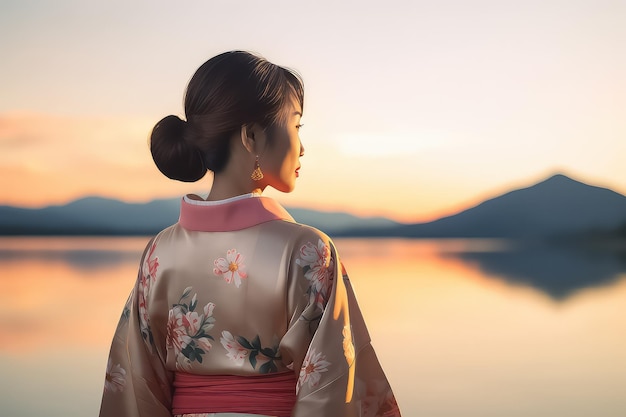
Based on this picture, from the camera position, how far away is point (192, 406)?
1.67m

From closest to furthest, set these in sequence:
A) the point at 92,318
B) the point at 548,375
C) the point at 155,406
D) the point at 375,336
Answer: the point at 155,406 → the point at 548,375 → the point at 375,336 → the point at 92,318

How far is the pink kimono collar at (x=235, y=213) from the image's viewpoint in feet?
5.35

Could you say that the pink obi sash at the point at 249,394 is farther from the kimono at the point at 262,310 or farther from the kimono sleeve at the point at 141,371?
the kimono sleeve at the point at 141,371

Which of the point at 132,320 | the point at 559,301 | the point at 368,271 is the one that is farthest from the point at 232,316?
the point at 368,271

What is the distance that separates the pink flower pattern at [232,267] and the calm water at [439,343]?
311cm

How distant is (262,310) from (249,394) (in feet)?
0.54

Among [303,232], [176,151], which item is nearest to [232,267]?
[303,232]

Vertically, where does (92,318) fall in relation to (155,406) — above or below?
below

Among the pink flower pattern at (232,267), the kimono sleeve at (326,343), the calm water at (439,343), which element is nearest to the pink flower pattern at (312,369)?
the kimono sleeve at (326,343)

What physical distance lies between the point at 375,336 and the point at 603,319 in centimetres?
325

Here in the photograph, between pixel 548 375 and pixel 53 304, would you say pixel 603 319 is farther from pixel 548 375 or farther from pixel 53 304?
pixel 53 304

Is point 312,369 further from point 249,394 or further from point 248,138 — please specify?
point 248,138

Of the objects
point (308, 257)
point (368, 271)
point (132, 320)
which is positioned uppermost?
point (308, 257)

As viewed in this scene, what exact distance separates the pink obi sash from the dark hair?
0.41 m
